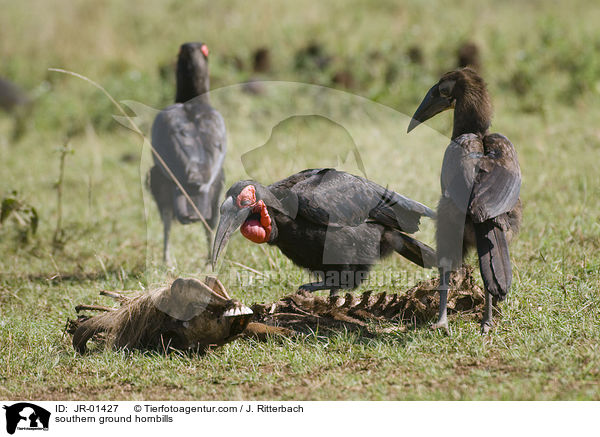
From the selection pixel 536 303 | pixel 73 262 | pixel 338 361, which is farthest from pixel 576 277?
pixel 73 262

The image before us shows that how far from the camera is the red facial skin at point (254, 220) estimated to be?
3902 millimetres

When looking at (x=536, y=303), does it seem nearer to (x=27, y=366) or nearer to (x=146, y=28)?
(x=27, y=366)

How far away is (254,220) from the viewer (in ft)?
13.0

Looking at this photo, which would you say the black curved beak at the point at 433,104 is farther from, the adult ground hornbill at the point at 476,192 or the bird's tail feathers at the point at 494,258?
the bird's tail feathers at the point at 494,258

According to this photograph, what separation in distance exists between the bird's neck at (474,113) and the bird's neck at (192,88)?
2.63m

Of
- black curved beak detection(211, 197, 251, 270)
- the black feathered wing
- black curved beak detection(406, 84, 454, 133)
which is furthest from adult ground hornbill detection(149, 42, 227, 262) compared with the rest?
the black feathered wing

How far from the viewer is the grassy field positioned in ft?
11.5

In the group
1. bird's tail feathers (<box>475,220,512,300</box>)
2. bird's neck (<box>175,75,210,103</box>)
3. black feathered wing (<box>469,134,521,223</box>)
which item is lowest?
bird's tail feathers (<box>475,220,512,300</box>)

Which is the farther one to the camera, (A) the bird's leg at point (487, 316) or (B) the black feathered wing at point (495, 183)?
(A) the bird's leg at point (487, 316)

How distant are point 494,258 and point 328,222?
0.95m

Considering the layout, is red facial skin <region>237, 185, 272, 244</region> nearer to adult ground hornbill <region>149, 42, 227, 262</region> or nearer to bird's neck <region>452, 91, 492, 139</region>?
adult ground hornbill <region>149, 42, 227, 262</region>
